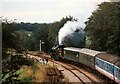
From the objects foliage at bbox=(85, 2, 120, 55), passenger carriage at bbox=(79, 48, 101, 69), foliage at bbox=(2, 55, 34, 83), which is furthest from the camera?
passenger carriage at bbox=(79, 48, 101, 69)

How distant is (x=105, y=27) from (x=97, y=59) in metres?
2.07

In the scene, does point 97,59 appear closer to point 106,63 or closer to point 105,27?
point 105,27

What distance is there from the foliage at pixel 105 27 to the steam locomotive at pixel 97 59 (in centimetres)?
69

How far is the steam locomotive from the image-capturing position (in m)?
13.1

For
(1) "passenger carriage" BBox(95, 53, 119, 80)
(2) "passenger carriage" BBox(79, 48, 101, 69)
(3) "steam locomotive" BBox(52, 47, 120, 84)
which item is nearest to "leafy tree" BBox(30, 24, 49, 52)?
(3) "steam locomotive" BBox(52, 47, 120, 84)

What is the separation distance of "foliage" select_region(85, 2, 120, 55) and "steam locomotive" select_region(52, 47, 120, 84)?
0.69 meters

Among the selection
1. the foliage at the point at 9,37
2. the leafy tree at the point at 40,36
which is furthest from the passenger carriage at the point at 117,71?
the leafy tree at the point at 40,36

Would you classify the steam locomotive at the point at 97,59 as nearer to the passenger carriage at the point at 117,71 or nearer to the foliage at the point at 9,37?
the passenger carriage at the point at 117,71

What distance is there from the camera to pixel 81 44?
84.6ft

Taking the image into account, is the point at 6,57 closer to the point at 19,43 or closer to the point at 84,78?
the point at 19,43

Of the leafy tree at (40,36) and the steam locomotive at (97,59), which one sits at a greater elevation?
the leafy tree at (40,36)

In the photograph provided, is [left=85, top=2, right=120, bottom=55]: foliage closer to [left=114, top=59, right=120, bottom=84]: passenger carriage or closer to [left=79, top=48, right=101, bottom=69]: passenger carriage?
[left=79, top=48, right=101, bottom=69]: passenger carriage

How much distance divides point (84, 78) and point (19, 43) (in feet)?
24.1

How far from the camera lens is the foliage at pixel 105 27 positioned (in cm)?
1638
